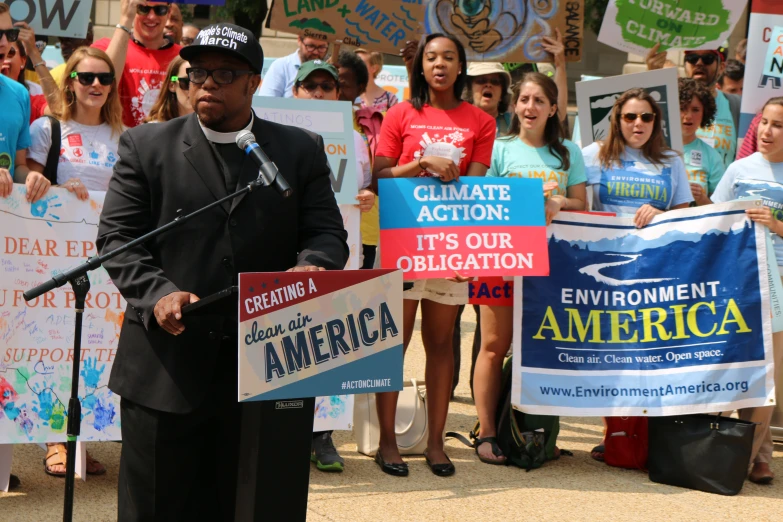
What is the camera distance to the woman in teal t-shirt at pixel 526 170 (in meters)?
6.39

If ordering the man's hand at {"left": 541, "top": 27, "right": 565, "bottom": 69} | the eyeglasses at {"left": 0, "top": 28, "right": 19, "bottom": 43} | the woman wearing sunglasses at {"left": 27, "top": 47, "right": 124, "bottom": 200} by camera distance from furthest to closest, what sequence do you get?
1. the man's hand at {"left": 541, "top": 27, "right": 565, "bottom": 69}
2. the eyeglasses at {"left": 0, "top": 28, "right": 19, "bottom": 43}
3. the woman wearing sunglasses at {"left": 27, "top": 47, "right": 124, "bottom": 200}

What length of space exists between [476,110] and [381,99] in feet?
8.89

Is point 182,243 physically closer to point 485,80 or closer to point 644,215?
point 644,215

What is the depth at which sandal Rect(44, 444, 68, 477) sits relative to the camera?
5613 millimetres

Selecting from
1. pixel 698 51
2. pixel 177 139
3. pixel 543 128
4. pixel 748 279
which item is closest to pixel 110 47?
pixel 543 128

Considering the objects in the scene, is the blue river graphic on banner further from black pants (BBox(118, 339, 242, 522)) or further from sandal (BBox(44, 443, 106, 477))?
black pants (BBox(118, 339, 242, 522))

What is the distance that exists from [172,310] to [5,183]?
94.9 inches

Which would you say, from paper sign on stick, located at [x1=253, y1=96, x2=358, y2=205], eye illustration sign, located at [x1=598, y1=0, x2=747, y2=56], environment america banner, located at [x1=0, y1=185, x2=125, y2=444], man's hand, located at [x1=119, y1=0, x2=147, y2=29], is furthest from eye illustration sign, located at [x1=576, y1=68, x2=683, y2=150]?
environment america banner, located at [x1=0, y1=185, x2=125, y2=444]

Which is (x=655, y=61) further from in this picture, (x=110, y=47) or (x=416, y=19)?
(x=110, y=47)

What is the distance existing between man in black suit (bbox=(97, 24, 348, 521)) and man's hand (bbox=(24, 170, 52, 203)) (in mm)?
1897

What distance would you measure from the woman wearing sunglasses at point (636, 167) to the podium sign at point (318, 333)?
3.43m

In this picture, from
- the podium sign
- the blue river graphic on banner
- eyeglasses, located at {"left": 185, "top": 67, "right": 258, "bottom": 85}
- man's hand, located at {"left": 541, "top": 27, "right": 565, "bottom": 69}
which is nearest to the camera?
the podium sign

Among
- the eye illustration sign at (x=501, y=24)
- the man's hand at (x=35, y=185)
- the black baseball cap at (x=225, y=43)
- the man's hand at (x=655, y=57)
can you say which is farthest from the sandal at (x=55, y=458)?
the man's hand at (x=655, y=57)

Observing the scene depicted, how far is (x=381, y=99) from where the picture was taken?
883 centimetres
